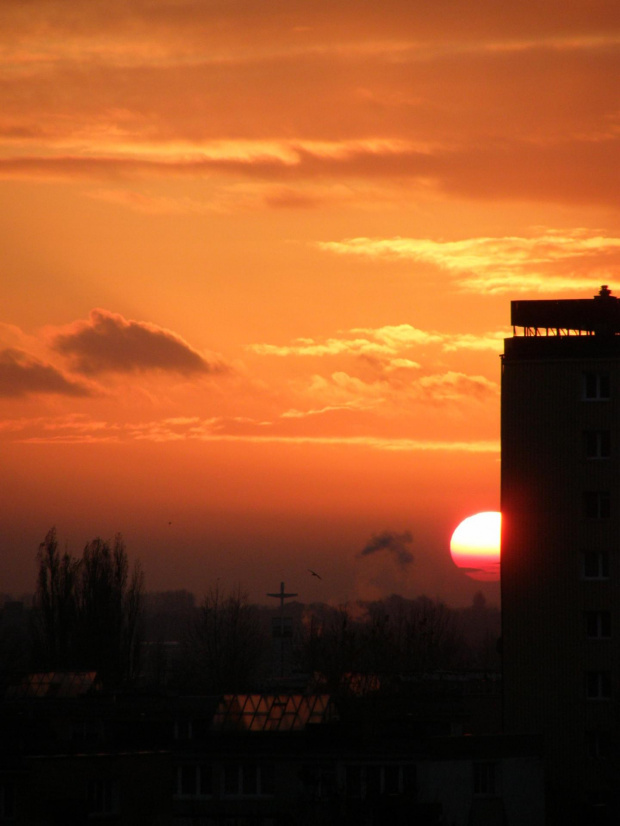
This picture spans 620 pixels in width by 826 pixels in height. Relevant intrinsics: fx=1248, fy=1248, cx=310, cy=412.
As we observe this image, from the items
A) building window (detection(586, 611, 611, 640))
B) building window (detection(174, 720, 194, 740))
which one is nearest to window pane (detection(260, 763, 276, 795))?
building window (detection(174, 720, 194, 740))

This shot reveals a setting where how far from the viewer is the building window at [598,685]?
6206 centimetres

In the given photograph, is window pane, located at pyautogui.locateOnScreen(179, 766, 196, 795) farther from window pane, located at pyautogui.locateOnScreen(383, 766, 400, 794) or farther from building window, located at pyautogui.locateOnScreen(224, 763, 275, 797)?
window pane, located at pyautogui.locateOnScreen(383, 766, 400, 794)

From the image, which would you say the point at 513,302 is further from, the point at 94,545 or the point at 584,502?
the point at 94,545

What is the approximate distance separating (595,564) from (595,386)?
9.22 m

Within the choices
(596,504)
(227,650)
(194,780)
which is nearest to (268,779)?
(194,780)

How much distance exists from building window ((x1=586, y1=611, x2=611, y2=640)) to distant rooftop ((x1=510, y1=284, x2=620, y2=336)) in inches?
580

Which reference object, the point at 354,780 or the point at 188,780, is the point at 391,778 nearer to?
the point at 354,780

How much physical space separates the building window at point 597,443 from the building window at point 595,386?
5.83ft

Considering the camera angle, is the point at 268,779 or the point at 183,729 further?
the point at 183,729

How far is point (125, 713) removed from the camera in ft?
177

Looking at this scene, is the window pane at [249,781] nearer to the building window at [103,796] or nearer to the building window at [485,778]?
the building window at [103,796]

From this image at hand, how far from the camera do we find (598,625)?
208 feet

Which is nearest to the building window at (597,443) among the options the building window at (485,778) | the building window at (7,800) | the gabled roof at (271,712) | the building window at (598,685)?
the building window at (598,685)

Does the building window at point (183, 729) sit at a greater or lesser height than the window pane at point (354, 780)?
greater
